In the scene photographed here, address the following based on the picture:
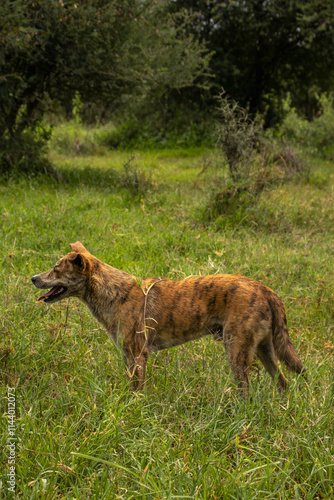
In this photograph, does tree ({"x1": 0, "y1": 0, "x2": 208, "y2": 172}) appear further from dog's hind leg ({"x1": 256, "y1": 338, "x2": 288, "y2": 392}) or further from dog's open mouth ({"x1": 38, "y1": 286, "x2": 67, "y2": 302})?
dog's hind leg ({"x1": 256, "y1": 338, "x2": 288, "y2": 392})

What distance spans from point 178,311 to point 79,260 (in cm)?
89

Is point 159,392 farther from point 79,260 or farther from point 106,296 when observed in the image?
point 79,260

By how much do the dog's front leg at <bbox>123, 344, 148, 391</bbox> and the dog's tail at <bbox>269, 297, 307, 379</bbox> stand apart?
3.33ft

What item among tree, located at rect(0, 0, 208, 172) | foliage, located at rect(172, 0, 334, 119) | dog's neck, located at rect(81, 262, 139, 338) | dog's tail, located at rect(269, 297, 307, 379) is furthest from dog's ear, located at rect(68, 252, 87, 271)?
foliage, located at rect(172, 0, 334, 119)

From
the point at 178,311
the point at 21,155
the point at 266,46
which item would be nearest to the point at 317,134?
the point at 266,46

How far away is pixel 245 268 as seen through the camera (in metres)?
5.80

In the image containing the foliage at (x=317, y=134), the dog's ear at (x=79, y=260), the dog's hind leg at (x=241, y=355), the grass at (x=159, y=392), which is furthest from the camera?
the foliage at (x=317, y=134)

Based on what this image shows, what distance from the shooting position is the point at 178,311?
12.2 feet

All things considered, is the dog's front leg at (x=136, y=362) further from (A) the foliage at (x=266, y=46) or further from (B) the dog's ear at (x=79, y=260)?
(A) the foliage at (x=266, y=46)

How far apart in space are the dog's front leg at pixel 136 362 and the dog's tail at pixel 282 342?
1015 mm

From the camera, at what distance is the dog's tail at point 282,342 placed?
3.45 meters

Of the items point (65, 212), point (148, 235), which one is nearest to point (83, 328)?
point (148, 235)

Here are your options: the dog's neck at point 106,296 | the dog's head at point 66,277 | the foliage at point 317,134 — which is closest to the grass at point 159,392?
the dog's neck at point 106,296

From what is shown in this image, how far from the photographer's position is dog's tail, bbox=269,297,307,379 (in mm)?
3453
